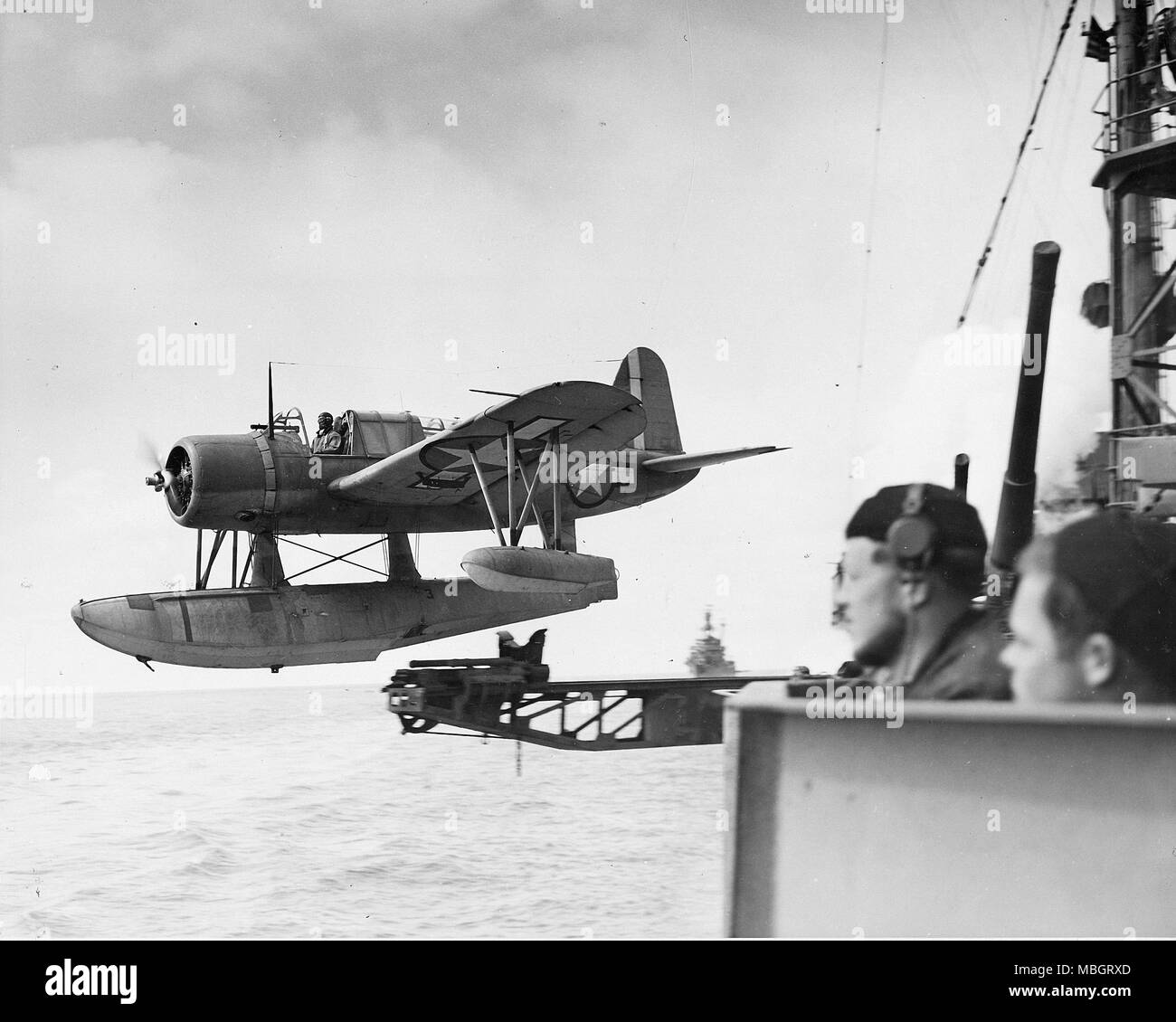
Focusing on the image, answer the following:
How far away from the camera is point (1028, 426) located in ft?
23.0

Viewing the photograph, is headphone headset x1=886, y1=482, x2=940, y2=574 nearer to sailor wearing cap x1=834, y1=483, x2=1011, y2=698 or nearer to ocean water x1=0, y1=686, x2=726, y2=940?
sailor wearing cap x1=834, y1=483, x2=1011, y2=698

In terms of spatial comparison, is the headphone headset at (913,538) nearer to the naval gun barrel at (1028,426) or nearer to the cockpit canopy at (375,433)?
the naval gun barrel at (1028,426)

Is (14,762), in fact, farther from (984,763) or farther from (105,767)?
(984,763)

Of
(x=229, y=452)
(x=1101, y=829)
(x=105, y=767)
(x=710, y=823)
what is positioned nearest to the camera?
(x=1101, y=829)

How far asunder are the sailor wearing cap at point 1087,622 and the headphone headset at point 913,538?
13.3 inches

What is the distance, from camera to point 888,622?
3561 mm

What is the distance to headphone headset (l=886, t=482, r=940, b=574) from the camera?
3.55 meters

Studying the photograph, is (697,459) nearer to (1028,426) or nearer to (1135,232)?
(1135,232)

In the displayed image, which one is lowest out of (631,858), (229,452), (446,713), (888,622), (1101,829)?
(631,858)

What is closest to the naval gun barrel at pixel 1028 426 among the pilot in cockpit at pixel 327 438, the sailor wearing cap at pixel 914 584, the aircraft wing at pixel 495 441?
the sailor wearing cap at pixel 914 584

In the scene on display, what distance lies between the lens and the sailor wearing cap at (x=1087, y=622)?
3180 mm

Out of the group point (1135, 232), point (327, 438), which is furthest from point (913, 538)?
point (327, 438)
